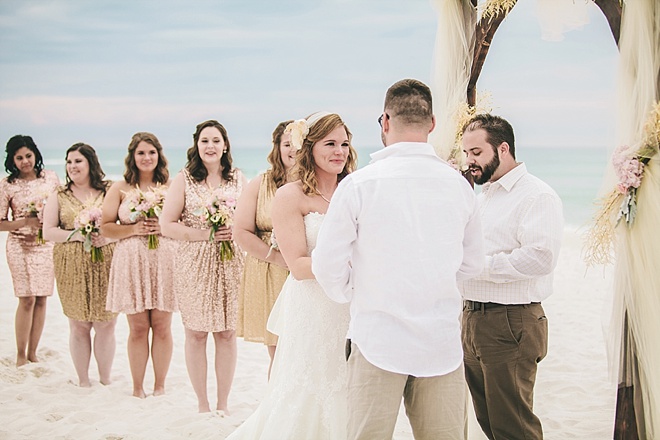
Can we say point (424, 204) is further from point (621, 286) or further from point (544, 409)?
point (544, 409)

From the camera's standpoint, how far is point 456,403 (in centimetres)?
241

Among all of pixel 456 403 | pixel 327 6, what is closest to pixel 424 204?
pixel 456 403

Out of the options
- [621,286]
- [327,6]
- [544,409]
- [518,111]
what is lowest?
[544,409]

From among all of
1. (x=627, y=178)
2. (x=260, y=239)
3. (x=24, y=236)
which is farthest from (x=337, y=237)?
(x=24, y=236)

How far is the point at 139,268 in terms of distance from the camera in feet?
16.3

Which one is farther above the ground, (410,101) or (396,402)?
(410,101)

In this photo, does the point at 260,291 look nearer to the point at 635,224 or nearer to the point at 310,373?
the point at 310,373

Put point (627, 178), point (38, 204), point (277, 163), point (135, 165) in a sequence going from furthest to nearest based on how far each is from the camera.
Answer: point (38, 204), point (135, 165), point (277, 163), point (627, 178)

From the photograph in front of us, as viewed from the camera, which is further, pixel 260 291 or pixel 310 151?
pixel 260 291

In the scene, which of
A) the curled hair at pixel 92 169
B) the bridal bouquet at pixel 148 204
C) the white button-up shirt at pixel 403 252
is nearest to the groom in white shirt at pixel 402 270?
the white button-up shirt at pixel 403 252

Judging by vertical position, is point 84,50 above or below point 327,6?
below

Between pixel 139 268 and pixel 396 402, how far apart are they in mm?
3065

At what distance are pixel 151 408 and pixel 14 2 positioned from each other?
4361 cm

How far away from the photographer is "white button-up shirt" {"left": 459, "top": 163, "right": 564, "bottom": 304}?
3.08 m
